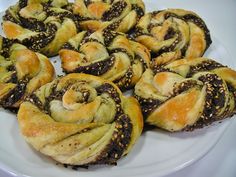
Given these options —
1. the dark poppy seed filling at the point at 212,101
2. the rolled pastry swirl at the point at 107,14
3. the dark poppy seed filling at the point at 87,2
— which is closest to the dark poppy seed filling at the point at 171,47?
the rolled pastry swirl at the point at 107,14

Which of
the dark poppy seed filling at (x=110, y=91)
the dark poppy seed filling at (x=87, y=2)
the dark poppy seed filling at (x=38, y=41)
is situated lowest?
the dark poppy seed filling at (x=38, y=41)

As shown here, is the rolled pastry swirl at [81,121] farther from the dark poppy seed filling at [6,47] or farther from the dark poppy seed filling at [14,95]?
the dark poppy seed filling at [6,47]

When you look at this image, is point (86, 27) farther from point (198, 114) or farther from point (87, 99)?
point (198, 114)

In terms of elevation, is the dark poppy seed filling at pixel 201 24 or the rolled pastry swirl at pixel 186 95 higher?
the dark poppy seed filling at pixel 201 24

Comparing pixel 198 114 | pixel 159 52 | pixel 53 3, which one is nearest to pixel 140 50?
pixel 159 52

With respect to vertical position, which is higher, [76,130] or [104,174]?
[76,130]

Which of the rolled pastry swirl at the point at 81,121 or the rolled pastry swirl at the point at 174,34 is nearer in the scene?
the rolled pastry swirl at the point at 81,121

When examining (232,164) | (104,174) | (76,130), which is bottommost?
(232,164)
